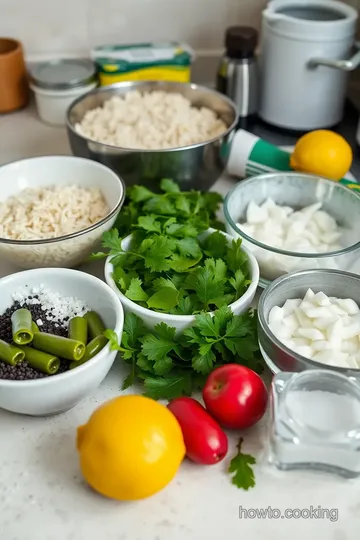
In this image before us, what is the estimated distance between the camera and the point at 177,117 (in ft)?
4.25

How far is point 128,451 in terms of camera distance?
698mm

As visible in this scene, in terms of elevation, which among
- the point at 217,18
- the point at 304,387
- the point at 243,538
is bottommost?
the point at 243,538

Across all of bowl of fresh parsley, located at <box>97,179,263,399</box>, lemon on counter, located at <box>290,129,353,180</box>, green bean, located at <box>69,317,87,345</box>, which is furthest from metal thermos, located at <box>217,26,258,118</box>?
green bean, located at <box>69,317,87,345</box>

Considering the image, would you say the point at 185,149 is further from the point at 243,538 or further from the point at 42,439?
the point at 243,538

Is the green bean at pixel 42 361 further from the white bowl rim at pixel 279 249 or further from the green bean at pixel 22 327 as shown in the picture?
the white bowl rim at pixel 279 249

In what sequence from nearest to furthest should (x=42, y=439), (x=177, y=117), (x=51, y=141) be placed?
(x=42, y=439) → (x=177, y=117) → (x=51, y=141)

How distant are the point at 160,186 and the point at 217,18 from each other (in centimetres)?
67

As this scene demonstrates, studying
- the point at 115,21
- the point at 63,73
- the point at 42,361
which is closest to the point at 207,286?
the point at 42,361

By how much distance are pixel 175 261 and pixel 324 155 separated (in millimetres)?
387

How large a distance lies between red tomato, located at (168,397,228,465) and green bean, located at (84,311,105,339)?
17 cm

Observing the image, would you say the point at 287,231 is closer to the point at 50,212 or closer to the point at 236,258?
the point at 236,258

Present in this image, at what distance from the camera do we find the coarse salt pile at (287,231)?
39.3 inches

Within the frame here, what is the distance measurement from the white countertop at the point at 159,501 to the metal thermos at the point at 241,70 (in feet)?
2.98

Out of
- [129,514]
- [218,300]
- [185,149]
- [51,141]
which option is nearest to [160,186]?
[185,149]
